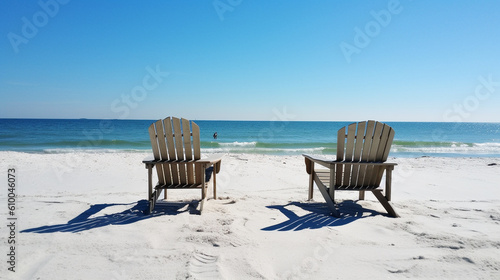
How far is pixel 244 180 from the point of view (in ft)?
19.6

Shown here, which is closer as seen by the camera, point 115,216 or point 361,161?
point 115,216

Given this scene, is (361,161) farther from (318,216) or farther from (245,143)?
(245,143)

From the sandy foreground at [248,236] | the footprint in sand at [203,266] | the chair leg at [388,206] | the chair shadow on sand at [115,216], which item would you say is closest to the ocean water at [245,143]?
the sandy foreground at [248,236]

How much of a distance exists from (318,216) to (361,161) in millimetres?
893

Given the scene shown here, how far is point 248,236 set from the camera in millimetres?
2711

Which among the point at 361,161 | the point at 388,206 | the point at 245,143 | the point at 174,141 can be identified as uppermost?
the point at 174,141

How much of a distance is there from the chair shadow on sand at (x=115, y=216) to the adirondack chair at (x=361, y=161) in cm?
187

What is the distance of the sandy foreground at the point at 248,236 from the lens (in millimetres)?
2096

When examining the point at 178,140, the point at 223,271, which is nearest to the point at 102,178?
the point at 178,140

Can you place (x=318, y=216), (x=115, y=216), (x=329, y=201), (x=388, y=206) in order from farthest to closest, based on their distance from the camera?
(x=329, y=201)
(x=388, y=206)
(x=318, y=216)
(x=115, y=216)

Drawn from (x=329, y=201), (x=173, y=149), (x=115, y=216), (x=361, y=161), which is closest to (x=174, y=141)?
(x=173, y=149)

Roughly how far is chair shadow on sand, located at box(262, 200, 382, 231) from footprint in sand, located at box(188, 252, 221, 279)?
860mm

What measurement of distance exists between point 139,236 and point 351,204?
2.89 metres

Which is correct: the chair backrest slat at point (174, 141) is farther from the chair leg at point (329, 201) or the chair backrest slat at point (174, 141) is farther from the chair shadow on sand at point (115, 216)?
the chair leg at point (329, 201)
